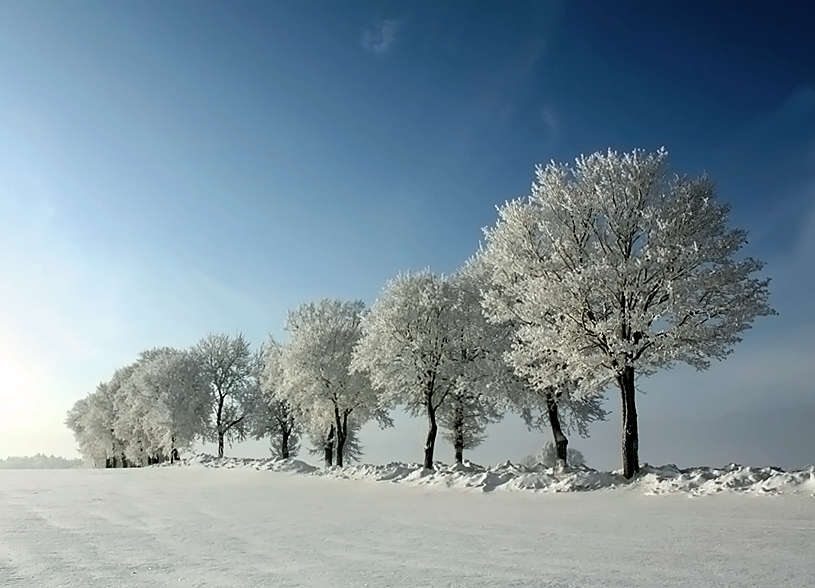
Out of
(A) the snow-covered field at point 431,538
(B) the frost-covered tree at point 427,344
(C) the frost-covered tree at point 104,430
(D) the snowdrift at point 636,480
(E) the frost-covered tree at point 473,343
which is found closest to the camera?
(A) the snow-covered field at point 431,538

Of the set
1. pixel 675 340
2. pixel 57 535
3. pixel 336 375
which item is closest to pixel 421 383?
pixel 336 375

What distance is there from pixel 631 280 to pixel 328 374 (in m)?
24.4

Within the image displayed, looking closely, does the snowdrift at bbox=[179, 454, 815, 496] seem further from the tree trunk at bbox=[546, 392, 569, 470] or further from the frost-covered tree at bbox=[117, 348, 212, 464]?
the frost-covered tree at bbox=[117, 348, 212, 464]

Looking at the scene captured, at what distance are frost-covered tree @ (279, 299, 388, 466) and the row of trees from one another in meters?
0.12

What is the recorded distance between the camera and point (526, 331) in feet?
73.3

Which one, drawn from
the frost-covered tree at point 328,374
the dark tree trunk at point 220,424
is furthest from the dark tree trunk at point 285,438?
the frost-covered tree at point 328,374

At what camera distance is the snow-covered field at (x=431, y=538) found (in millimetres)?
6629

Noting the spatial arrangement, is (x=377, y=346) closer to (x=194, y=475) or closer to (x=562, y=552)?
(x=194, y=475)

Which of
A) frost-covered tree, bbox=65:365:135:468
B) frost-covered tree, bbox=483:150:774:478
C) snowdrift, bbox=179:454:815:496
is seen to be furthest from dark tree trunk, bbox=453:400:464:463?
frost-covered tree, bbox=65:365:135:468

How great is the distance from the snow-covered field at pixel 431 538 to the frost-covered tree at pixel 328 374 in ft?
70.0

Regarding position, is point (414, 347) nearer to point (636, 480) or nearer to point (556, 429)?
point (556, 429)

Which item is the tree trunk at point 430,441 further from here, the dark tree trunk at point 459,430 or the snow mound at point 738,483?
the snow mound at point 738,483

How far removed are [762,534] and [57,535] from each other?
1219 centimetres

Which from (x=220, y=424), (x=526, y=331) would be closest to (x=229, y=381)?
(x=220, y=424)
